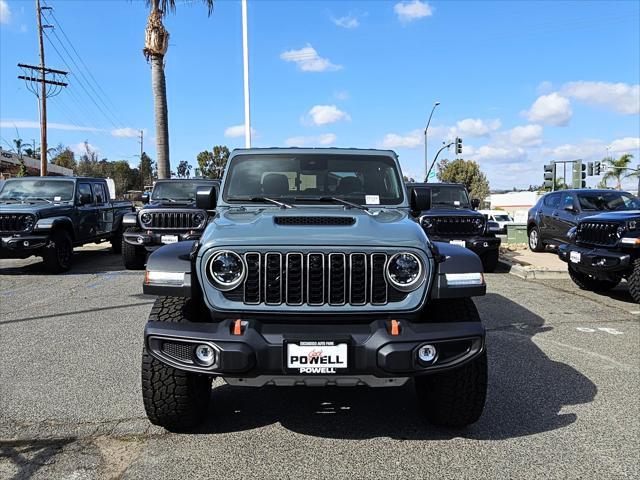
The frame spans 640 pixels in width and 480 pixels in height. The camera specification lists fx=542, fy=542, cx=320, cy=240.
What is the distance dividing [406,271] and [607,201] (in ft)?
35.2

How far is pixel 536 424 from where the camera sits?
3.59 meters

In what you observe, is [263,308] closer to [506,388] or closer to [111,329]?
[506,388]

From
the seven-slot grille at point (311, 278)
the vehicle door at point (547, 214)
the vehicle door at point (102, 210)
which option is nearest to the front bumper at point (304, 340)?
the seven-slot grille at point (311, 278)

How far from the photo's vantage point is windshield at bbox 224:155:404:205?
447 centimetres

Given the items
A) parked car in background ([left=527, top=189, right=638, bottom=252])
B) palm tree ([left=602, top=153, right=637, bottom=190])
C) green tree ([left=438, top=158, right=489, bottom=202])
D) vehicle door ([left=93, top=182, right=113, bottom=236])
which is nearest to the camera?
parked car in background ([left=527, top=189, right=638, bottom=252])

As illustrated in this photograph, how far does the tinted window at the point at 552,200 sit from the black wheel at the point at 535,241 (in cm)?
74

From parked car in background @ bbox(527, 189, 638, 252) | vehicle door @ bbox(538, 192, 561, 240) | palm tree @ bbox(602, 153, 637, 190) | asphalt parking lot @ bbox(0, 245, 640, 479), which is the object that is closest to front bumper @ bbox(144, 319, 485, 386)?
asphalt parking lot @ bbox(0, 245, 640, 479)

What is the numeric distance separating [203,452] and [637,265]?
6.59 m

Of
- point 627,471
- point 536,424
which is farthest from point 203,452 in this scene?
point 627,471

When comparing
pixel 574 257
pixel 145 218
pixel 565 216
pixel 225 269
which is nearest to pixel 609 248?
pixel 574 257

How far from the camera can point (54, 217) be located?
10.6m

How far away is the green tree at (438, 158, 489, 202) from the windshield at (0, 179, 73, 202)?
58873 mm

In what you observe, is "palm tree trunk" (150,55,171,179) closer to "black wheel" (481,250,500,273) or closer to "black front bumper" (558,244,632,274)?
"black wheel" (481,250,500,273)

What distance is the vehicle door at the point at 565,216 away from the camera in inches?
484
